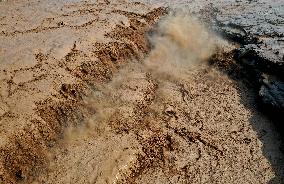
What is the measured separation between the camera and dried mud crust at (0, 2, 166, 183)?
10.2 feet

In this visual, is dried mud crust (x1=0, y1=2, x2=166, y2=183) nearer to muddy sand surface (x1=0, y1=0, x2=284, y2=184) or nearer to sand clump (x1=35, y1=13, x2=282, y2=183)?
muddy sand surface (x1=0, y1=0, x2=284, y2=184)

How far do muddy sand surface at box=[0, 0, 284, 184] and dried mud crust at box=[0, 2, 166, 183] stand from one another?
0.03 feet

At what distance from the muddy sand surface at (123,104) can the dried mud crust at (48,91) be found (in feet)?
0.03

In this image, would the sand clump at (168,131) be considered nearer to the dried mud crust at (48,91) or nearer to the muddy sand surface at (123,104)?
the muddy sand surface at (123,104)

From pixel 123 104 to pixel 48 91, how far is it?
787 millimetres

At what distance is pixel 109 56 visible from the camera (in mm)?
4277

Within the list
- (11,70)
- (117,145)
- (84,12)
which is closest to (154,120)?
(117,145)

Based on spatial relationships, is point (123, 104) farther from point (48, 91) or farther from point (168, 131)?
point (48, 91)

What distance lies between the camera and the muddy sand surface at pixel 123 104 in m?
3.11

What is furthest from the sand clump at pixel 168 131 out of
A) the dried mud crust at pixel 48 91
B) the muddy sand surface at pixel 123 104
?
the dried mud crust at pixel 48 91

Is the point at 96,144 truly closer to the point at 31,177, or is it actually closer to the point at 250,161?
the point at 31,177

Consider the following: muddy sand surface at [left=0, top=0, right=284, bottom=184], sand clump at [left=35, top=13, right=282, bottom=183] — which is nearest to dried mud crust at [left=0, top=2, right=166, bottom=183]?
muddy sand surface at [left=0, top=0, right=284, bottom=184]

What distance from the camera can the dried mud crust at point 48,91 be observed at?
123 inches

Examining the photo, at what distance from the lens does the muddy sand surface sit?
311cm
